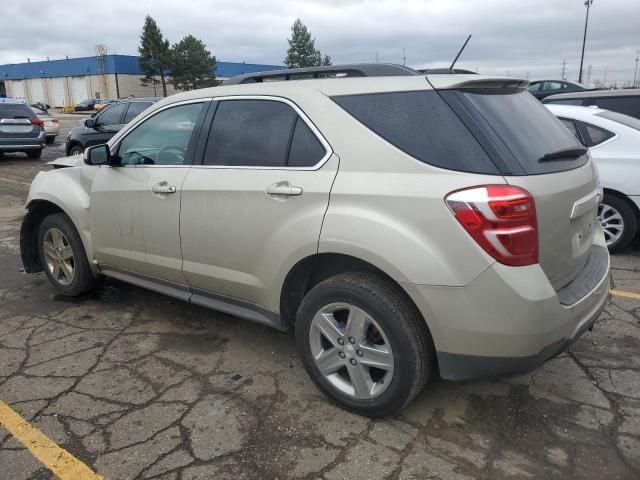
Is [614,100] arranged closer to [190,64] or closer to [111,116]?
[111,116]

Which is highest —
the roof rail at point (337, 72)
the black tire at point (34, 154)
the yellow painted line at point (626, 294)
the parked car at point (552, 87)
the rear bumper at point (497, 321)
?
the parked car at point (552, 87)

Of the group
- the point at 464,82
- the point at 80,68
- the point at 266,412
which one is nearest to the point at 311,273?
the point at 266,412

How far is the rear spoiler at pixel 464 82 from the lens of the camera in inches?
102

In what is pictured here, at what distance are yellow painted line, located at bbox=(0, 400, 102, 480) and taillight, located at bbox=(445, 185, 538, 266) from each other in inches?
79.7

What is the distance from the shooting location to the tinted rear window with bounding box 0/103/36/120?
14.5m

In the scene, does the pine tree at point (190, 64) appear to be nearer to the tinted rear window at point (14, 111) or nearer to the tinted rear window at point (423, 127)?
the tinted rear window at point (14, 111)

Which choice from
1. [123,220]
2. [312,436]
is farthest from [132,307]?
[312,436]

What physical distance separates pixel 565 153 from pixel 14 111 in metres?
15.7

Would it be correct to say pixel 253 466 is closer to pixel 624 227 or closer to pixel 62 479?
pixel 62 479

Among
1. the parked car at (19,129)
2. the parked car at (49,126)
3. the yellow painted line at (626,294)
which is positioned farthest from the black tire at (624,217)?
the parked car at (49,126)

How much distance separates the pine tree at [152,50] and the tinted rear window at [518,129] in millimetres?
69438

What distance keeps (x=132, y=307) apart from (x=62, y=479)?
2.17 meters

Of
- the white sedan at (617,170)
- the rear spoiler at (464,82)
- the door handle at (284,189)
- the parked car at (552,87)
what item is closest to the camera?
the rear spoiler at (464,82)

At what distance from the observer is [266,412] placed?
293 centimetres
